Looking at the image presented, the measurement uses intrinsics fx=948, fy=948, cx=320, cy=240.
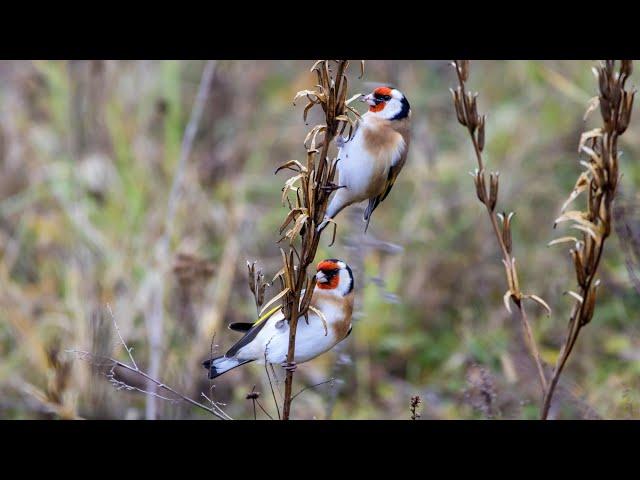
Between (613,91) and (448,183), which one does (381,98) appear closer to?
(613,91)

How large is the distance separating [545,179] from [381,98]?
13.0ft

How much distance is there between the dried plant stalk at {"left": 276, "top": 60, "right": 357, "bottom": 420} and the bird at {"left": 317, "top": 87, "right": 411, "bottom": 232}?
9.0 inches

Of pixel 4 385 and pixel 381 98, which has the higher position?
pixel 4 385

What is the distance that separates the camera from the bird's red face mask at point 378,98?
2057mm

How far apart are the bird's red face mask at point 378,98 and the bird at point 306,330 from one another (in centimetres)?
36

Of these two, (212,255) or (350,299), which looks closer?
(350,299)

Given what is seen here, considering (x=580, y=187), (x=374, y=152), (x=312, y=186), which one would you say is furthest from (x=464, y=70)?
(x=312, y=186)

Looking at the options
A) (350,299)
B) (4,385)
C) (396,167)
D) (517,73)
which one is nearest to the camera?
(396,167)

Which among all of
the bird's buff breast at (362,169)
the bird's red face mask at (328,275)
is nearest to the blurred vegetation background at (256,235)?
the bird's red face mask at (328,275)

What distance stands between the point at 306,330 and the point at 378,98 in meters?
0.57

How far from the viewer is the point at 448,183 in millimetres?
6199
